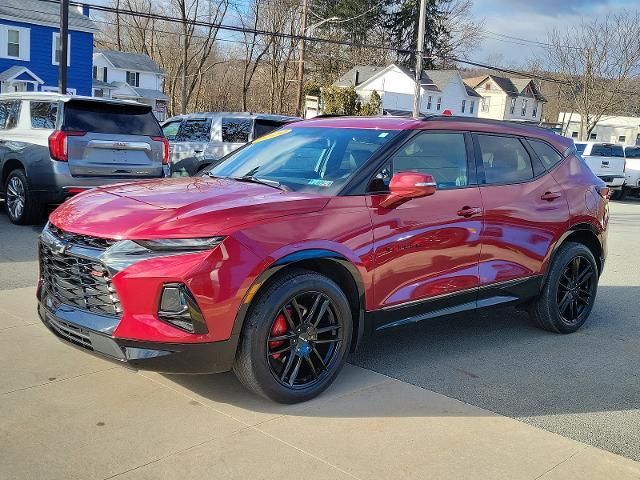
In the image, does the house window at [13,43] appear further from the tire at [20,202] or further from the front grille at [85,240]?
the front grille at [85,240]

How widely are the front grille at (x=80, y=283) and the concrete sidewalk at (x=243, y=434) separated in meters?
0.60

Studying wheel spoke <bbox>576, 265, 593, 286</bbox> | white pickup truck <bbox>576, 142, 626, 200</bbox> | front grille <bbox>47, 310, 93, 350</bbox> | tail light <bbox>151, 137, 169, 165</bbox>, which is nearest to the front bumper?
front grille <bbox>47, 310, 93, 350</bbox>

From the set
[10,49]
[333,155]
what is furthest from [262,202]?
[10,49]

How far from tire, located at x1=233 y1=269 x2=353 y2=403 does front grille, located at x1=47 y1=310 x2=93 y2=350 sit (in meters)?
0.84

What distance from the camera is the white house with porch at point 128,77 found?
170 feet

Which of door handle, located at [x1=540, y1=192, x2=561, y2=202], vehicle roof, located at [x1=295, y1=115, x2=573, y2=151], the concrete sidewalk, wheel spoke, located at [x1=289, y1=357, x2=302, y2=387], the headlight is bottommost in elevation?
the concrete sidewalk

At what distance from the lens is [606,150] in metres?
22.8

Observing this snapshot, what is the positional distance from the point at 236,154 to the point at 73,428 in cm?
260

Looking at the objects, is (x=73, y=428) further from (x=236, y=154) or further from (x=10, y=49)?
(x=10, y=49)

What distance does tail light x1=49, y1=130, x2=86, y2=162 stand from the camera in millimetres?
8609

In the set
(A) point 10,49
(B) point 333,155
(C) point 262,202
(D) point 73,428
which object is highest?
(A) point 10,49

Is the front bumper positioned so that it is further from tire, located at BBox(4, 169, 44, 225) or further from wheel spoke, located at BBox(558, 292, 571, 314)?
tire, located at BBox(4, 169, 44, 225)

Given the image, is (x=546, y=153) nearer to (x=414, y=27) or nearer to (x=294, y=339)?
(x=294, y=339)

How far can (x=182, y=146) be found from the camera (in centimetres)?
1247
